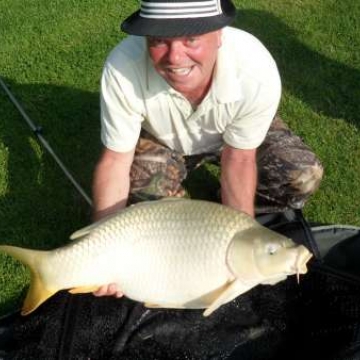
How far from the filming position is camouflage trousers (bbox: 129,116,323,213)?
10.8ft

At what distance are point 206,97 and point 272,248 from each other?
3.03 feet


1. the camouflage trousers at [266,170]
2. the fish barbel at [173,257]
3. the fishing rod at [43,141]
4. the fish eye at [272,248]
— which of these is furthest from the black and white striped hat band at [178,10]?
the fishing rod at [43,141]

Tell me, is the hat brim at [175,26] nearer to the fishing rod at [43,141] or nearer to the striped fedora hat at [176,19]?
the striped fedora hat at [176,19]

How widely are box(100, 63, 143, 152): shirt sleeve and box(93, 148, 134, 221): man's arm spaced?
5 cm

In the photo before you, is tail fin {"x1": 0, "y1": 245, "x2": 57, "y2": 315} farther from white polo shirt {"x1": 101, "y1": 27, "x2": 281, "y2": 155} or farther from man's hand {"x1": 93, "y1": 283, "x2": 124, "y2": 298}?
white polo shirt {"x1": 101, "y1": 27, "x2": 281, "y2": 155}

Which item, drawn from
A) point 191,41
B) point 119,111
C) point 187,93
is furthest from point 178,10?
point 119,111

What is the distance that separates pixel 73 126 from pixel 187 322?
204cm

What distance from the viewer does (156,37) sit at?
2350 millimetres

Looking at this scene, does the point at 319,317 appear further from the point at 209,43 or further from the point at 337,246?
the point at 209,43

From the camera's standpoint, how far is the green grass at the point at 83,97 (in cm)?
377

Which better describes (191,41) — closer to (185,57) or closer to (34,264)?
(185,57)

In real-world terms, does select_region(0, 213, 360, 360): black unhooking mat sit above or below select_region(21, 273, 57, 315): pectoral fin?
below

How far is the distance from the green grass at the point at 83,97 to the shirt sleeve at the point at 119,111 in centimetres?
101

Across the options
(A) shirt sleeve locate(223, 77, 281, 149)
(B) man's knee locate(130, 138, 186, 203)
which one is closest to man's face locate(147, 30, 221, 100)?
(A) shirt sleeve locate(223, 77, 281, 149)
